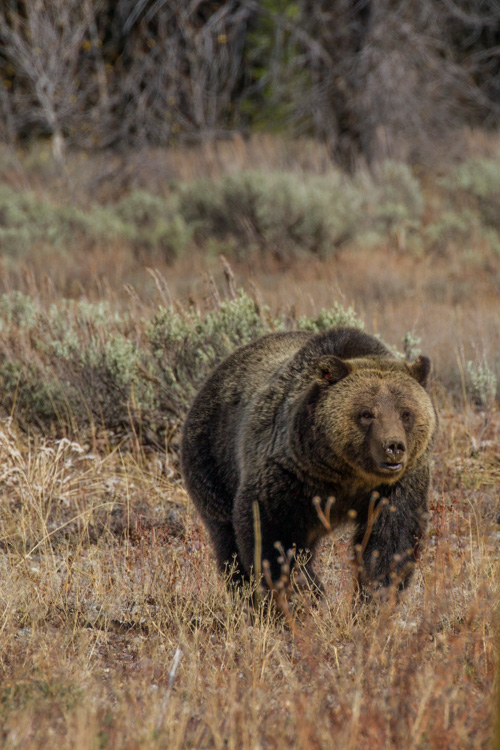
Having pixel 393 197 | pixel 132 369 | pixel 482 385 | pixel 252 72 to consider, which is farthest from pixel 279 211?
pixel 252 72

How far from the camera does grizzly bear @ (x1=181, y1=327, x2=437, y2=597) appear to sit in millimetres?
3559

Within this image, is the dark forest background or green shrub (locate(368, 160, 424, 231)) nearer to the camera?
green shrub (locate(368, 160, 424, 231))

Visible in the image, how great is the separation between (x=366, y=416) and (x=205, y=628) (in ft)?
4.07

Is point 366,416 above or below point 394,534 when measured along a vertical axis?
above

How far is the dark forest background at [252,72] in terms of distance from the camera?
18.5 m

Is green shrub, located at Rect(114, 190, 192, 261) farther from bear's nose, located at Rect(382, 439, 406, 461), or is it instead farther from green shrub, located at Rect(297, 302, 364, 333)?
bear's nose, located at Rect(382, 439, 406, 461)

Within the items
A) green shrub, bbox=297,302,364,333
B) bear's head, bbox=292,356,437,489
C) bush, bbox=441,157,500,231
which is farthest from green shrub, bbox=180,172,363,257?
bear's head, bbox=292,356,437,489

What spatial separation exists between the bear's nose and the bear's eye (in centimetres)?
18

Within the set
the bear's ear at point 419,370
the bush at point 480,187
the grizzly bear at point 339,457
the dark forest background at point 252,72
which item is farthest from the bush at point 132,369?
the dark forest background at point 252,72

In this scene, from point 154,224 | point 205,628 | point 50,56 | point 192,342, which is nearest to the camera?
point 205,628

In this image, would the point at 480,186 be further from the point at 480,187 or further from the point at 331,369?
the point at 331,369

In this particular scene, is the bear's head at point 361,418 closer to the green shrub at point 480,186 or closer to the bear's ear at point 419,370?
the bear's ear at point 419,370

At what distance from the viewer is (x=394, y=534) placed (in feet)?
12.3

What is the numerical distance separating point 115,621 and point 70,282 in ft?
27.7
